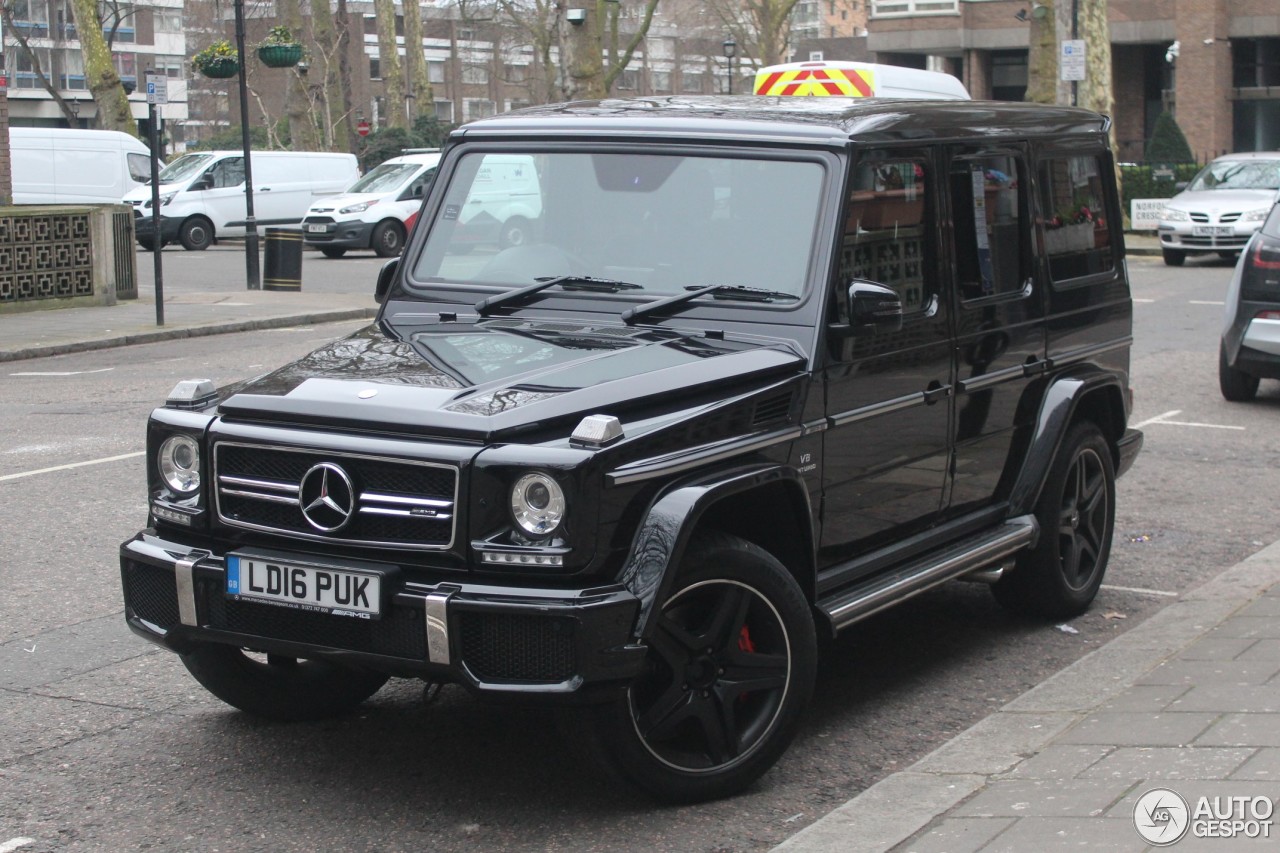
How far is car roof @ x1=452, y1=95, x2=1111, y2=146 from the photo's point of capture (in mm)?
5227

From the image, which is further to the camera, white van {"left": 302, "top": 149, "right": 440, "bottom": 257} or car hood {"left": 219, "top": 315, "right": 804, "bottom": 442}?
white van {"left": 302, "top": 149, "right": 440, "bottom": 257}

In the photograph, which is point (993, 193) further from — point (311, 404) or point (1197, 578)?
point (311, 404)

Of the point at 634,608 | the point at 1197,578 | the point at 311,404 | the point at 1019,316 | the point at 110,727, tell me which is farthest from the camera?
the point at 1197,578

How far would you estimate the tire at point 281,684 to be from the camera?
493 centimetres

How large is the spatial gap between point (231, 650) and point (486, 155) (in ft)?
6.29

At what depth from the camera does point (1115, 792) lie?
418 centimetres

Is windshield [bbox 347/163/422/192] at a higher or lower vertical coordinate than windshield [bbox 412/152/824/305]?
higher

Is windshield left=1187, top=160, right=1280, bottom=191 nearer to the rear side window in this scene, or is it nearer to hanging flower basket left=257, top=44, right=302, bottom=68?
hanging flower basket left=257, top=44, right=302, bottom=68

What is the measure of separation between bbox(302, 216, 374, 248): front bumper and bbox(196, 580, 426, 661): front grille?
27.3m

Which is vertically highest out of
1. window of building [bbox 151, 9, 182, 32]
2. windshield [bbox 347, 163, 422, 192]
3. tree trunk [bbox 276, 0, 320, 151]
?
window of building [bbox 151, 9, 182, 32]

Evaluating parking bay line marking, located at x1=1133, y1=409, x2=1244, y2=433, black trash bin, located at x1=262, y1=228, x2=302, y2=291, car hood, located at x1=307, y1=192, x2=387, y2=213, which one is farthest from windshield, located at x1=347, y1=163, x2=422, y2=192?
parking bay line marking, located at x1=1133, y1=409, x2=1244, y2=433

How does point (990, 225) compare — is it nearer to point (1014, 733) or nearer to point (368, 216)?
point (1014, 733)

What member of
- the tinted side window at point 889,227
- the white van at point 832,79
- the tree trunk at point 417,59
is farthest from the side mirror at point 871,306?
the tree trunk at point 417,59

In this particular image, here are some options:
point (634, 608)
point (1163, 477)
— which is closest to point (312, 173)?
point (1163, 477)
